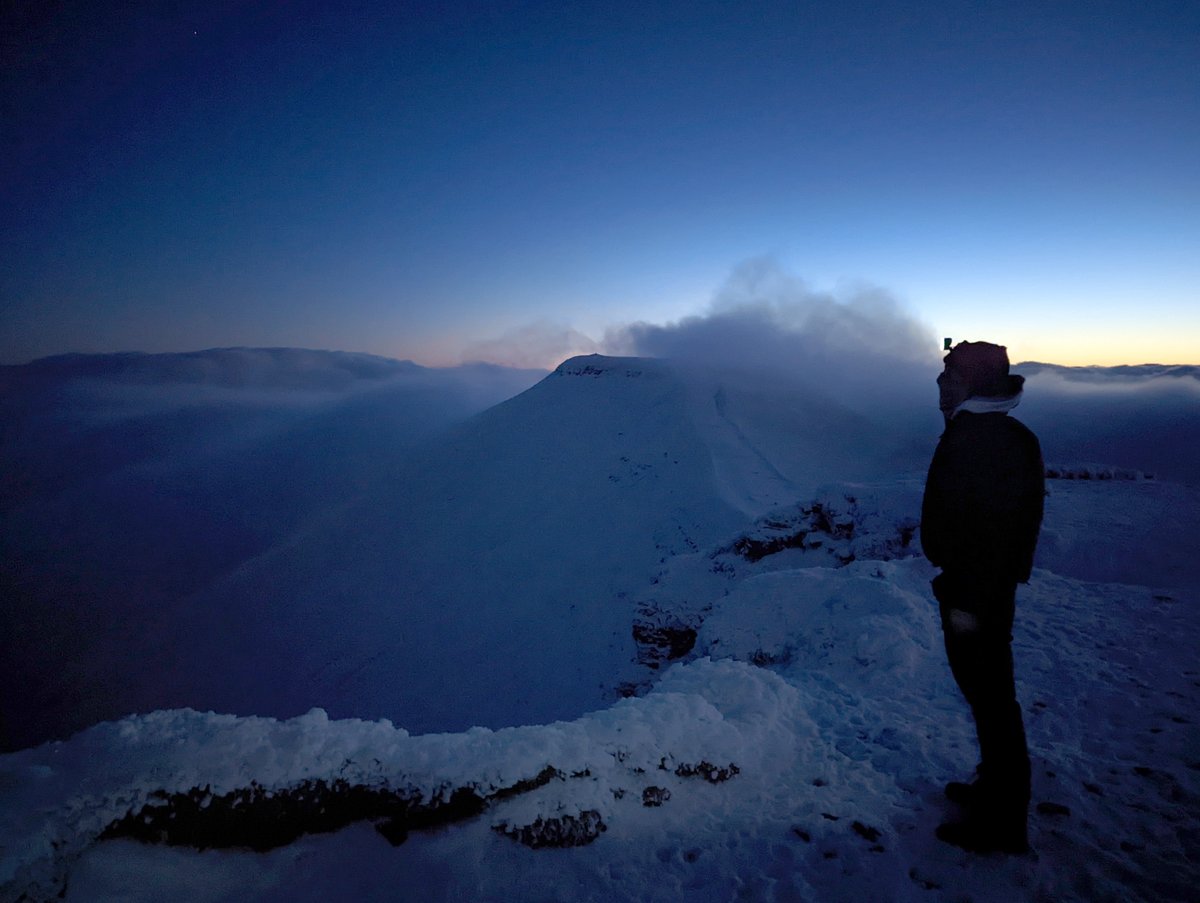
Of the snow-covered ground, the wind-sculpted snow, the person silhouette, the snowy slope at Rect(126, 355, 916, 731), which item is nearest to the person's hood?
the person silhouette

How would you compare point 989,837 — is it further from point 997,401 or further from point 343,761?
point 343,761

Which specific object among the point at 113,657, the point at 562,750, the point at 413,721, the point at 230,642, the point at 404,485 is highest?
the point at 562,750

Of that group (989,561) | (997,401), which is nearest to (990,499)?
(989,561)

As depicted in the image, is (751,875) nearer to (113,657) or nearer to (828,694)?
(828,694)

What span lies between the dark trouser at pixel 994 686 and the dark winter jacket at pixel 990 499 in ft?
0.42

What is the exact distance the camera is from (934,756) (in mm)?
3732

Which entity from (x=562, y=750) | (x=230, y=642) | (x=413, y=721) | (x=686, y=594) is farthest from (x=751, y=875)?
(x=230, y=642)

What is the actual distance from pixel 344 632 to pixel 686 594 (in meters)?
27.7

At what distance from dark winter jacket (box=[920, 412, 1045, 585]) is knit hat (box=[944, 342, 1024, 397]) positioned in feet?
0.58

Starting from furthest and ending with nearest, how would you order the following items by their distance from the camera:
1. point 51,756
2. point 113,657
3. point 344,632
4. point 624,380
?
point 624,380 → point 113,657 → point 344,632 → point 51,756

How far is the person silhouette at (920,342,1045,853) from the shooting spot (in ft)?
8.49

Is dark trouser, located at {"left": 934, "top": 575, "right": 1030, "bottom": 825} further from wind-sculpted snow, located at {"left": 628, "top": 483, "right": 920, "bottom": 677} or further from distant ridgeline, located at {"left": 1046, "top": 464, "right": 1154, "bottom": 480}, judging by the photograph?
distant ridgeline, located at {"left": 1046, "top": 464, "right": 1154, "bottom": 480}

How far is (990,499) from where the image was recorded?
8.57 ft

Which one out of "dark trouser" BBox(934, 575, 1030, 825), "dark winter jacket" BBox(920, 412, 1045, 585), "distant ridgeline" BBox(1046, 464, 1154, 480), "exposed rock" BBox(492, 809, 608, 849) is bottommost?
"exposed rock" BBox(492, 809, 608, 849)
